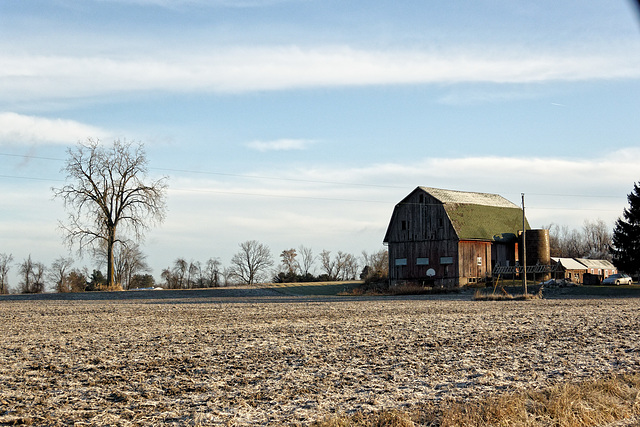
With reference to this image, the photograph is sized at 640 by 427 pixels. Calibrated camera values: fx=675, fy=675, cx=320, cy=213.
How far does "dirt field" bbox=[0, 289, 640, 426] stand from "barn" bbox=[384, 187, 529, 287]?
35680 millimetres

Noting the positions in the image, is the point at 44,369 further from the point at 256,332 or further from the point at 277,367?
the point at 256,332

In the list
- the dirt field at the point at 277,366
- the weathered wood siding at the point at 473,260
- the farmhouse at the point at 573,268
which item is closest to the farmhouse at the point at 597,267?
the farmhouse at the point at 573,268

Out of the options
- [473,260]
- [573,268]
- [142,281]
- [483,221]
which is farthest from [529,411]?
[142,281]

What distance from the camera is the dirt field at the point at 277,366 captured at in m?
8.42

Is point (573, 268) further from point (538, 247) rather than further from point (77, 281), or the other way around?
point (77, 281)

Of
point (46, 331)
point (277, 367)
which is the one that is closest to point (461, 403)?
point (277, 367)

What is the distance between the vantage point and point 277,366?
11.7 meters

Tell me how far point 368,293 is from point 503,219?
16.6 m

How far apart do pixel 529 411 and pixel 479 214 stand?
5298 centimetres

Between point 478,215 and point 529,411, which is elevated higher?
point 478,215

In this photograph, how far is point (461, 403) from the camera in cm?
838

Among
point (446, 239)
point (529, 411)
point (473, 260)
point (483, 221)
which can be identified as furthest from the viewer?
A: point (483, 221)

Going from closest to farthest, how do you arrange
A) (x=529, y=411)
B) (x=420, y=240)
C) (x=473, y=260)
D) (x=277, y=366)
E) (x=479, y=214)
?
(x=529, y=411) < (x=277, y=366) < (x=473, y=260) < (x=420, y=240) < (x=479, y=214)

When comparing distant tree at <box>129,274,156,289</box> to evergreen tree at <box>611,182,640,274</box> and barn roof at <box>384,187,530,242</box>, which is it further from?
evergreen tree at <box>611,182,640,274</box>
